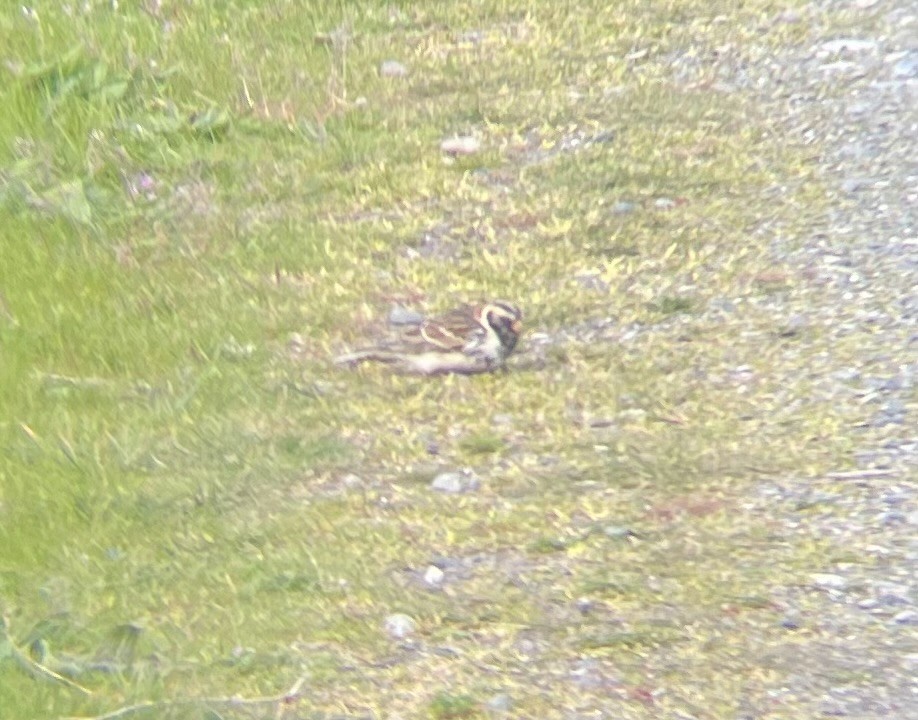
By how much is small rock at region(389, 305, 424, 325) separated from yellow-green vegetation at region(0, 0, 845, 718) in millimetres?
53

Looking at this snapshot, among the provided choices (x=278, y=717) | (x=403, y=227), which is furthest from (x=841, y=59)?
(x=278, y=717)

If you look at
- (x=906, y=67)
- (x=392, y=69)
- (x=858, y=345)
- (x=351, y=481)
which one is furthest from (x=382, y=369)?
(x=906, y=67)

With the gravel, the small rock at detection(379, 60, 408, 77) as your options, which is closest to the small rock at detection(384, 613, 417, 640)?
the gravel

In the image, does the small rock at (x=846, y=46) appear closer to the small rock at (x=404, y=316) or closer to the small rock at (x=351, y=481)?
the small rock at (x=404, y=316)

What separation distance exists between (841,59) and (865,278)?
4.64 ft

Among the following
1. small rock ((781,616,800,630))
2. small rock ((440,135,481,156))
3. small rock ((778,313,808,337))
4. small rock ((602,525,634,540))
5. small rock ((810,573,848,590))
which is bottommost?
small rock ((781,616,800,630))

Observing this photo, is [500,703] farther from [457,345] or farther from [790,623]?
[457,345]

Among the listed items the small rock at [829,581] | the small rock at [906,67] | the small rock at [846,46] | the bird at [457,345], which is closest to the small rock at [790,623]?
the small rock at [829,581]

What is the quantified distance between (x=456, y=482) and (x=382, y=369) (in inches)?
22.1

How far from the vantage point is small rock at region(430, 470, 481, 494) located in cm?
363

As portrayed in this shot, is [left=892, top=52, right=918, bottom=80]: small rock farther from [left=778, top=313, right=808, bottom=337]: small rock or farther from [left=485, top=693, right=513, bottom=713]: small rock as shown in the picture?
[left=485, top=693, right=513, bottom=713]: small rock

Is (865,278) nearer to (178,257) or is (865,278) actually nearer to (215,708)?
(178,257)

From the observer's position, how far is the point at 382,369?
4.11 meters

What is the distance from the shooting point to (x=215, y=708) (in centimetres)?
291
